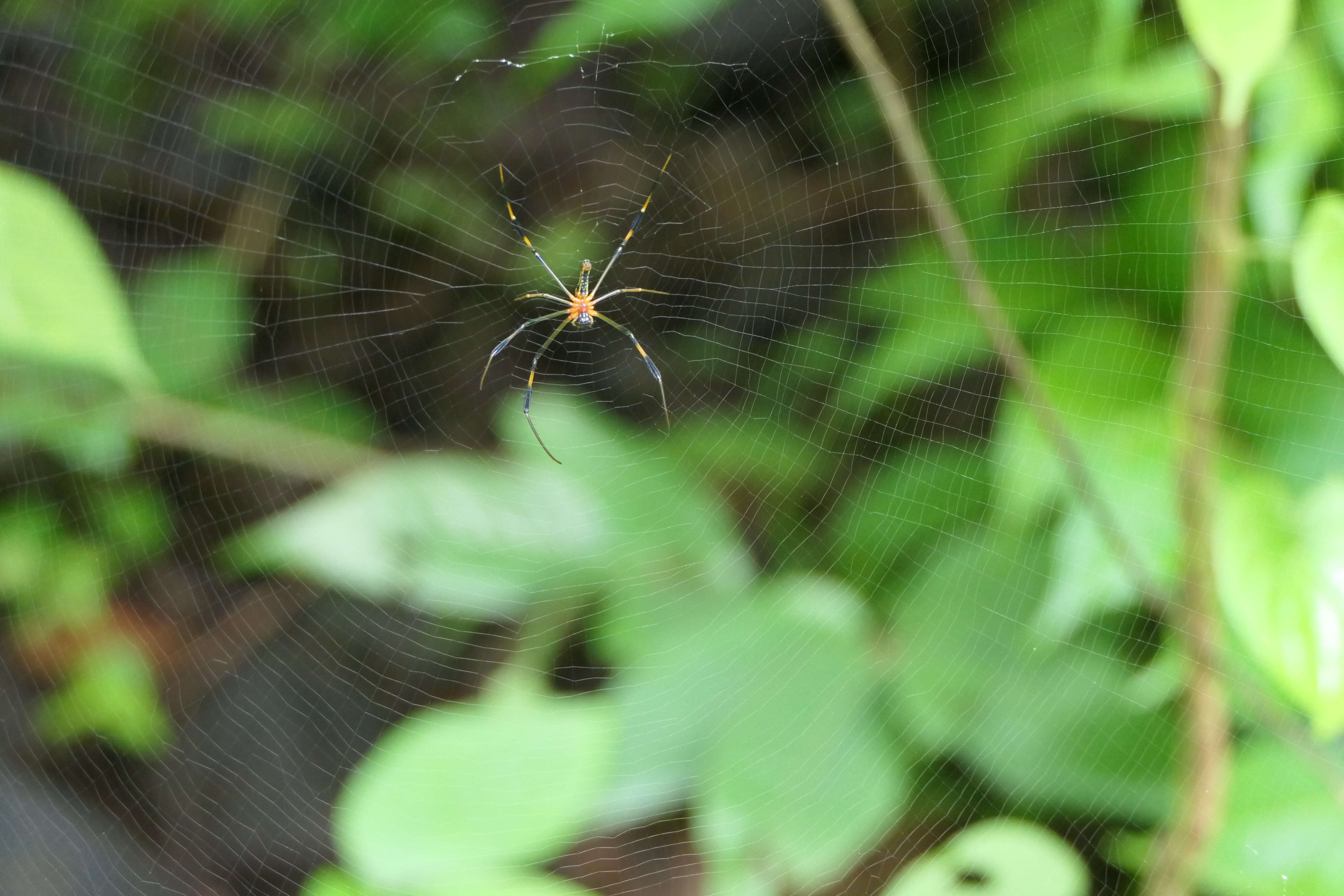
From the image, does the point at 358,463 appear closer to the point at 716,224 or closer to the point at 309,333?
the point at 309,333

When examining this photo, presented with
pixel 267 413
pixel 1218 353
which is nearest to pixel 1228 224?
pixel 1218 353

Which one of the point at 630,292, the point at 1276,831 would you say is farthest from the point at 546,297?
the point at 1276,831

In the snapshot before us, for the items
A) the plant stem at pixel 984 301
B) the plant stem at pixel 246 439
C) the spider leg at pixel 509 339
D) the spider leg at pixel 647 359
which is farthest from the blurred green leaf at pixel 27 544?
the plant stem at pixel 984 301

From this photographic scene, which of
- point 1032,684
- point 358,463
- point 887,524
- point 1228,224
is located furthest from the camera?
point 358,463

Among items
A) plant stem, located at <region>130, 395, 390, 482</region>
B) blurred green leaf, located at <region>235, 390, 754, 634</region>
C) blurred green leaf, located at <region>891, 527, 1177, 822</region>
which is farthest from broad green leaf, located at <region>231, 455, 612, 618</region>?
blurred green leaf, located at <region>891, 527, 1177, 822</region>

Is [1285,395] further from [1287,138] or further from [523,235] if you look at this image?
[523,235]

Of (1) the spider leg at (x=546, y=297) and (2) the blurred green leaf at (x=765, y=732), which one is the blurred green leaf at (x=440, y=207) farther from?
(2) the blurred green leaf at (x=765, y=732)
